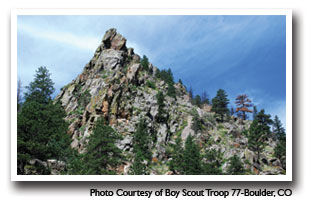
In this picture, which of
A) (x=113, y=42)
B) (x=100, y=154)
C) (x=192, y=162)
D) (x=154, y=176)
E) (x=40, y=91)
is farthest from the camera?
(x=113, y=42)

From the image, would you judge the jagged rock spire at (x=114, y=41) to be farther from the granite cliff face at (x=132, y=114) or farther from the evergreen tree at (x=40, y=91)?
the evergreen tree at (x=40, y=91)

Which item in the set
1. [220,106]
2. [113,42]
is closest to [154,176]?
[220,106]

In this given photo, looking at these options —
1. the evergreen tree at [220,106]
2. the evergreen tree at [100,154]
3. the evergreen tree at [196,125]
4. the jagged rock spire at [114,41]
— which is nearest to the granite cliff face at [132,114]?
the jagged rock spire at [114,41]

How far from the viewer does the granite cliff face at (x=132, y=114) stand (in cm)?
2894

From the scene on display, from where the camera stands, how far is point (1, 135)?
7.48 m

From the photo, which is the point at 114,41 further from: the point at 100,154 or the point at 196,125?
the point at 100,154

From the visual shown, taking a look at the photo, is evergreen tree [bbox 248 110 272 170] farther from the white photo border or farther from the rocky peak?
the rocky peak

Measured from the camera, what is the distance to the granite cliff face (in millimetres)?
28938

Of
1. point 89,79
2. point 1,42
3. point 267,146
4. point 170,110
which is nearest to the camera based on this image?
point 1,42

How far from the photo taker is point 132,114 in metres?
37.2

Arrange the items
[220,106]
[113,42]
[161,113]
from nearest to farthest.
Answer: [161,113], [220,106], [113,42]
